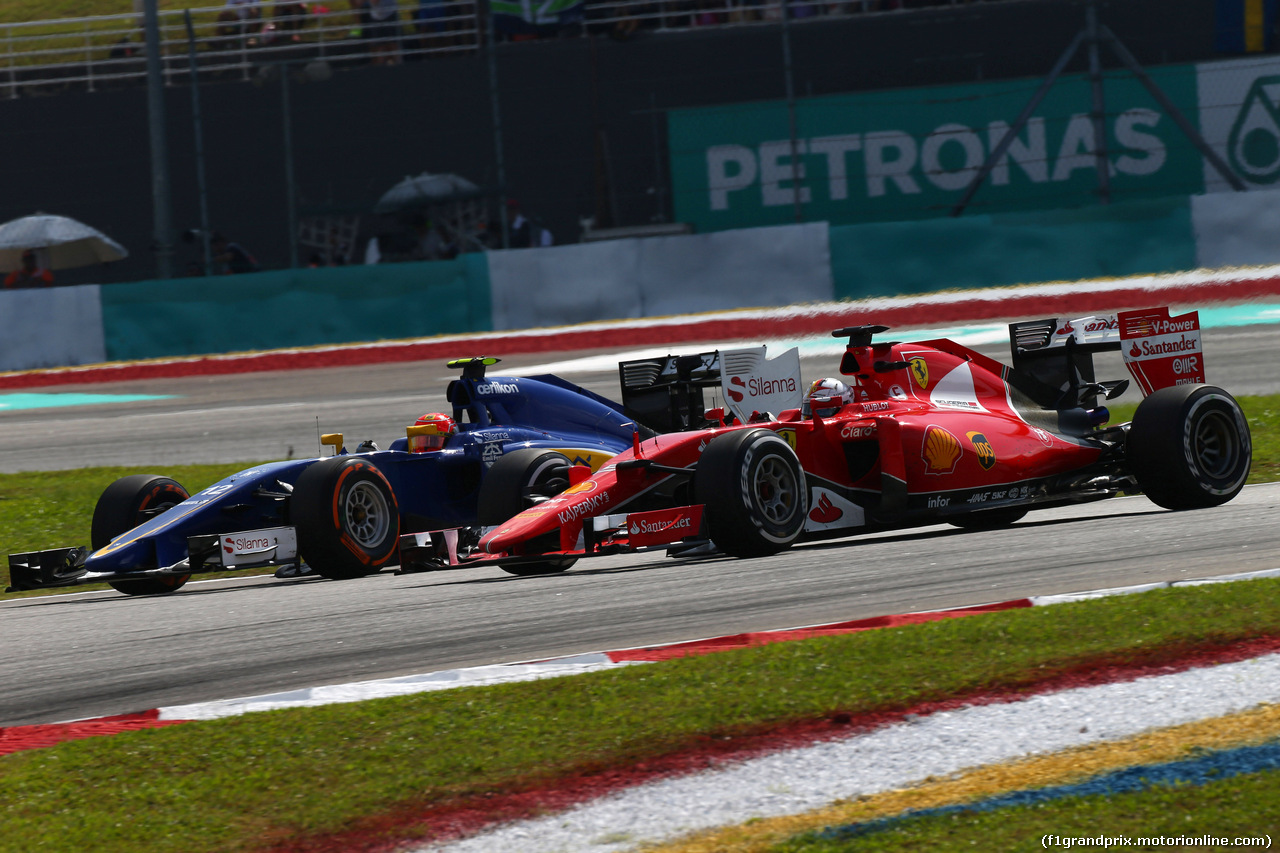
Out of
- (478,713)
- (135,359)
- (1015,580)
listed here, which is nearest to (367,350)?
(135,359)

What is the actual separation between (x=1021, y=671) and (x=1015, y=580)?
1.87 metres

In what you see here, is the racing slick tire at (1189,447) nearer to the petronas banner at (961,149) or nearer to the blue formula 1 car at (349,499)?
the blue formula 1 car at (349,499)

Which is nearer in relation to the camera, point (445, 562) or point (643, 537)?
point (643, 537)

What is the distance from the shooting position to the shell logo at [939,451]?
27.5 feet

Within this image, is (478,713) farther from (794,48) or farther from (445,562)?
(794,48)

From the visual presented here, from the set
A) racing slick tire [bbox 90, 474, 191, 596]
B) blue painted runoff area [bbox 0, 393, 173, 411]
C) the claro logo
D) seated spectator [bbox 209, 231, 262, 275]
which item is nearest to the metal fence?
seated spectator [bbox 209, 231, 262, 275]

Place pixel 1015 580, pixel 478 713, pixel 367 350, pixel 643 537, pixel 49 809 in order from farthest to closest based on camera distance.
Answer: pixel 367 350, pixel 643 537, pixel 1015 580, pixel 478 713, pixel 49 809

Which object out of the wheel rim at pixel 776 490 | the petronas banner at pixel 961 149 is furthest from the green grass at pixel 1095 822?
the petronas banner at pixel 961 149

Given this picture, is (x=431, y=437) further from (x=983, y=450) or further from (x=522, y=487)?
(x=983, y=450)

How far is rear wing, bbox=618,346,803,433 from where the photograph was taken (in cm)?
935

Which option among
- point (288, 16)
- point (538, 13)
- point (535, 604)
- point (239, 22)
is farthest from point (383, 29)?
point (535, 604)

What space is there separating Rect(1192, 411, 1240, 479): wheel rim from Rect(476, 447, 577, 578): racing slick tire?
145 inches

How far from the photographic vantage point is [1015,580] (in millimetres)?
6664

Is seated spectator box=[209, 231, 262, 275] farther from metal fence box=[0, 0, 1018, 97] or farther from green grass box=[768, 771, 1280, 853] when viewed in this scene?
green grass box=[768, 771, 1280, 853]
